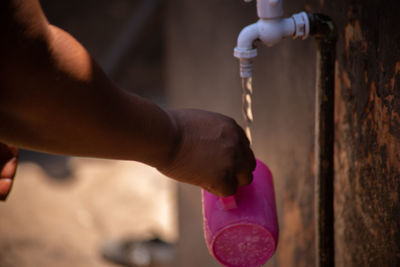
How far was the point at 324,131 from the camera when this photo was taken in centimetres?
96

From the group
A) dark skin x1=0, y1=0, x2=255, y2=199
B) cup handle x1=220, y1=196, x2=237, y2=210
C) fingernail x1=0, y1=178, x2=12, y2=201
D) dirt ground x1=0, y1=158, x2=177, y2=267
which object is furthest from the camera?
dirt ground x1=0, y1=158, x2=177, y2=267

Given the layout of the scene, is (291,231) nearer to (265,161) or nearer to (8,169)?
(265,161)

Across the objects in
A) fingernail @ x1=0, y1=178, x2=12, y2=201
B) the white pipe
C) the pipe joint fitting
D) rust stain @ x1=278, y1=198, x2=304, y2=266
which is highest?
the white pipe

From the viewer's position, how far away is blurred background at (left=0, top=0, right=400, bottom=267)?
860 millimetres

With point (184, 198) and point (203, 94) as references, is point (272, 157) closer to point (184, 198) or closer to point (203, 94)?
point (203, 94)

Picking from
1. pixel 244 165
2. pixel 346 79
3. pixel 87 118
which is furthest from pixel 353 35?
pixel 87 118

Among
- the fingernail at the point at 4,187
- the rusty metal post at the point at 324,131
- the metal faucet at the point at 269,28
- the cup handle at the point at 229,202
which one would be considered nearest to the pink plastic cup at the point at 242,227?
the cup handle at the point at 229,202

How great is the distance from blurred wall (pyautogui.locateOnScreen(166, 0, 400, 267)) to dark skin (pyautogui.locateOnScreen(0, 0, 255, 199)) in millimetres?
222

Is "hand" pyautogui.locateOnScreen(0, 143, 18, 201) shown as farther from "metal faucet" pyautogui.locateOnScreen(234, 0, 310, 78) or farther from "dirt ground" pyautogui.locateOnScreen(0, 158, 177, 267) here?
"dirt ground" pyautogui.locateOnScreen(0, 158, 177, 267)

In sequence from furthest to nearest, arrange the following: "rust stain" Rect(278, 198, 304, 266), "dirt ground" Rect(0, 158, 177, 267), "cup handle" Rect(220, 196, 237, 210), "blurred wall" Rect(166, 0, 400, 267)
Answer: "dirt ground" Rect(0, 158, 177, 267), "rust stain" Rect(278, 198, 304, 266), "cup handle" Rect(220, 196, 237, 210), "blurred wall" Rect(166, 0, 400, 267)

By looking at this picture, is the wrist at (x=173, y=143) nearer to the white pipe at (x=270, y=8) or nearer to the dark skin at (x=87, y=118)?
the dark skin at (x=87, y=118)

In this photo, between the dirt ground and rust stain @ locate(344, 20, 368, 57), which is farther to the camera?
the dirt ground

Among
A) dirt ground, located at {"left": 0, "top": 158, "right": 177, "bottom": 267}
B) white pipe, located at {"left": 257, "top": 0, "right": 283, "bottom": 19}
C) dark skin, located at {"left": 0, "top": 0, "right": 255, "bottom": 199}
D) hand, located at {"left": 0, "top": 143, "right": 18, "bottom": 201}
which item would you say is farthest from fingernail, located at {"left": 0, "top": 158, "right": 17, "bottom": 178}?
dirt ground, located at {"left": 0, "top": 158, "right": 177, "bottom": 267}

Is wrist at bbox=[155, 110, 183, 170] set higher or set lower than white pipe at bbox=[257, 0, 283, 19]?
lower
